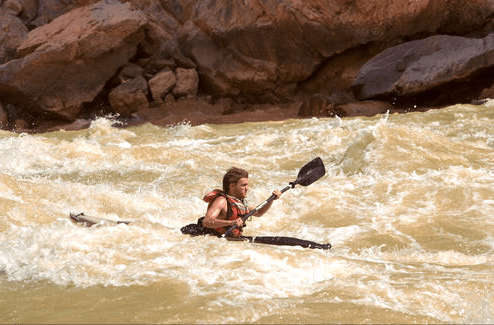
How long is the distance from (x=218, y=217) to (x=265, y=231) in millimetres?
1459

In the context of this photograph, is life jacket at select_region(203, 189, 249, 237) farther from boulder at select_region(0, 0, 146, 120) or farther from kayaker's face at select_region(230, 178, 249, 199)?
boulder at select_region(0, 0, 146, 120)

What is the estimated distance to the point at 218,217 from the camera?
461cm

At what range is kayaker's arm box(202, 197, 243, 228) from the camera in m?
4.50

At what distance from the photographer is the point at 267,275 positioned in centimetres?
366

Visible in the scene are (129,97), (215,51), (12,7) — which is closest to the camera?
(129,97)

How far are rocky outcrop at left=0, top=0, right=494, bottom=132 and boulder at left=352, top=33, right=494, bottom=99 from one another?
0.42 meters

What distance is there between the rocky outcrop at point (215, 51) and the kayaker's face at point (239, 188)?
9.96m

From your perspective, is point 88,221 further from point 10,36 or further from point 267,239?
point 10,36

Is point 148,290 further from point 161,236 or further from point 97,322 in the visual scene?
point 161,236

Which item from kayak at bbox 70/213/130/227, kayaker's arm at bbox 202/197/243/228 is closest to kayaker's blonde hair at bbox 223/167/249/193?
kayaker's arm at bbox 202/197/243/228

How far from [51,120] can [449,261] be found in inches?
537

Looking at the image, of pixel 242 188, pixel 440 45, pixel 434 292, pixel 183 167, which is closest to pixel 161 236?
pixel 242 188

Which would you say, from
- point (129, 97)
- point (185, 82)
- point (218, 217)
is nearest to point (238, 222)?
point (218, 217)

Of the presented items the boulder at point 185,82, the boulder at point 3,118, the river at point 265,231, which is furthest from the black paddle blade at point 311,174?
the boulder at point 3,118
